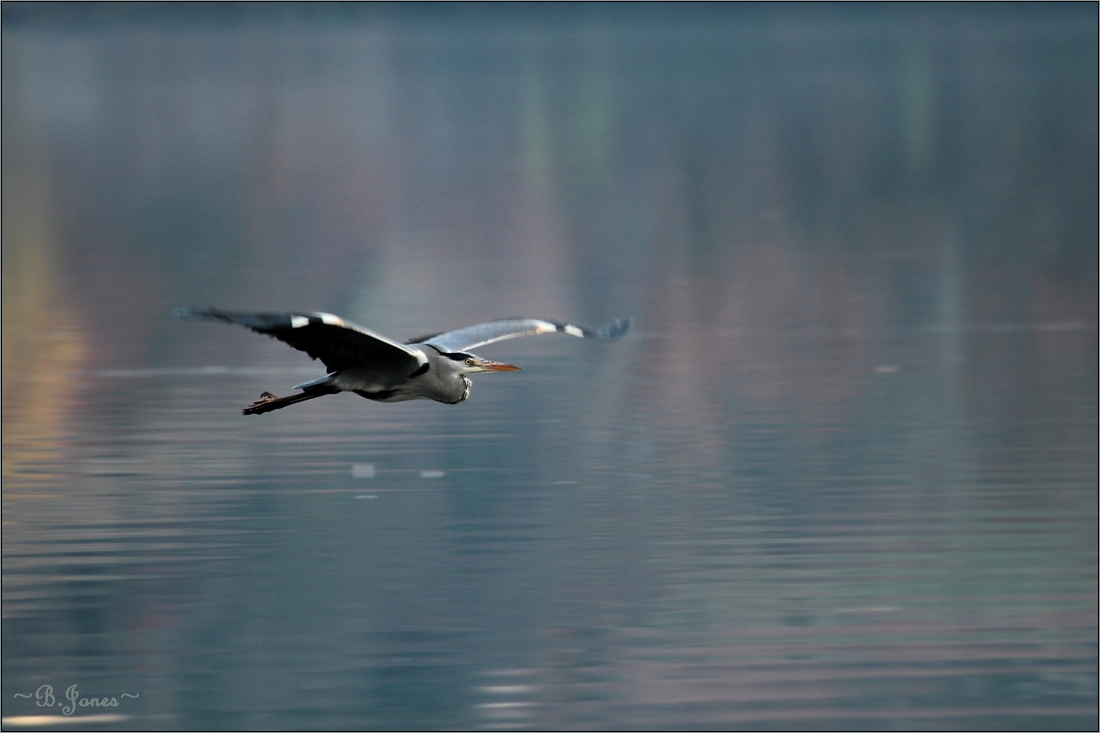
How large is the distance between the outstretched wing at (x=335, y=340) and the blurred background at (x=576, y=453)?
0.89 meters

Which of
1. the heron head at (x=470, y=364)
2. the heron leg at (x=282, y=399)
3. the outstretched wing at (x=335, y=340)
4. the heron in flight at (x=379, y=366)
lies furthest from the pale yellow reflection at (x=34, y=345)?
the heron head at (x=470, y=364)

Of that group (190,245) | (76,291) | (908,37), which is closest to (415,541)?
(76,291)

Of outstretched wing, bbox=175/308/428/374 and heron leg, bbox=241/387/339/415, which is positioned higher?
outstretched wing, bbox=175/308/428/374

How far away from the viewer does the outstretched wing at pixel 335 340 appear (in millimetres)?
6621

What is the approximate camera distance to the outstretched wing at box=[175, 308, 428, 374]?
6621mm

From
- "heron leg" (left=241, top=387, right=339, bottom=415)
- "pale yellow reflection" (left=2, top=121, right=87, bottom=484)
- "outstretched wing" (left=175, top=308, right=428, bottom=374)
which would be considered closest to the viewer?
"outstretched wing" (left=175, top=308, right=428, bottom=374)

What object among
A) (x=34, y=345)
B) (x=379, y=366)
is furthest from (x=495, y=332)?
(x=34, y=345)

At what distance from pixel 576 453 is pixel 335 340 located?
2.62 metres

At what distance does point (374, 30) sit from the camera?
5775 cm

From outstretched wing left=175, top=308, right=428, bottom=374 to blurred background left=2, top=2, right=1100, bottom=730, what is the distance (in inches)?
35.1

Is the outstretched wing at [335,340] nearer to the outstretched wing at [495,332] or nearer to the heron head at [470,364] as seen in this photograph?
the heron head at [470,364]

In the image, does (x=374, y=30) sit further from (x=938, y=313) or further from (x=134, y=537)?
(x=134, y=537)

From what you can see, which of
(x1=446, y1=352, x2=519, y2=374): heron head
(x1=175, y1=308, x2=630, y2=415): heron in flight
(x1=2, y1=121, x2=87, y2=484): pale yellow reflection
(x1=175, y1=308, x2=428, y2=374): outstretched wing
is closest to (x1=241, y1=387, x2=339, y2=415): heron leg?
(x1=175, y1=308, x2=630, y2=415): heron in flight

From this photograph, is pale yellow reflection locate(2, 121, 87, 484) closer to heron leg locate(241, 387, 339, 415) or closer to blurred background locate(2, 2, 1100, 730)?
blurred background locate(2, 2, 1100, 730)
